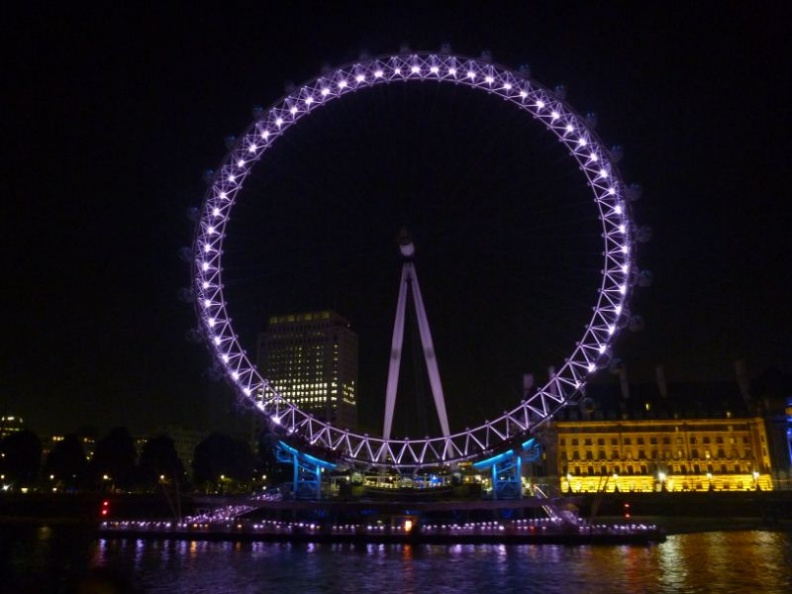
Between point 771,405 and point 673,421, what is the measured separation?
1213 cm

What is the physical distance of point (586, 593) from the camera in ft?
→ 72.9

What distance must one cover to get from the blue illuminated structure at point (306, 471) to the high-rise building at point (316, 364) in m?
58.9

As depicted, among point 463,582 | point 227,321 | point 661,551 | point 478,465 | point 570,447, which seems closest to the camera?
point 463,582

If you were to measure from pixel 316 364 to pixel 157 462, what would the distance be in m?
74.2

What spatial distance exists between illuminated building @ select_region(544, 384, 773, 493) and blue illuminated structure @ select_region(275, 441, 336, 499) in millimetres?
46348

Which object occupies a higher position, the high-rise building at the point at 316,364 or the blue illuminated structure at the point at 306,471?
the high-rise building at the point at 316,364

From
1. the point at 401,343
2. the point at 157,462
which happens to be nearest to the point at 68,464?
the point at 157,462

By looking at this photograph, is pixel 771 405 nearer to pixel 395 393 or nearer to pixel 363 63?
pixel 395 393

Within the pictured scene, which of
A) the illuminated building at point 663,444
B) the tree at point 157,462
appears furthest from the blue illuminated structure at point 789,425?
the tree at point 157,462

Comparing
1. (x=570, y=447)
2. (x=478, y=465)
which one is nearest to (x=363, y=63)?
(x=478, y=465)

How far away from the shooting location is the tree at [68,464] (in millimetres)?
77375

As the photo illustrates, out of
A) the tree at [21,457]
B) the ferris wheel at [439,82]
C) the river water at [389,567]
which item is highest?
the ferris wheel at [439,82]

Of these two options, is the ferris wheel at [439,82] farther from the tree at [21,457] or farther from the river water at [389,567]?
the tree at [21,457]

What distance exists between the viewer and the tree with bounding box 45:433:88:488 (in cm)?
7738
